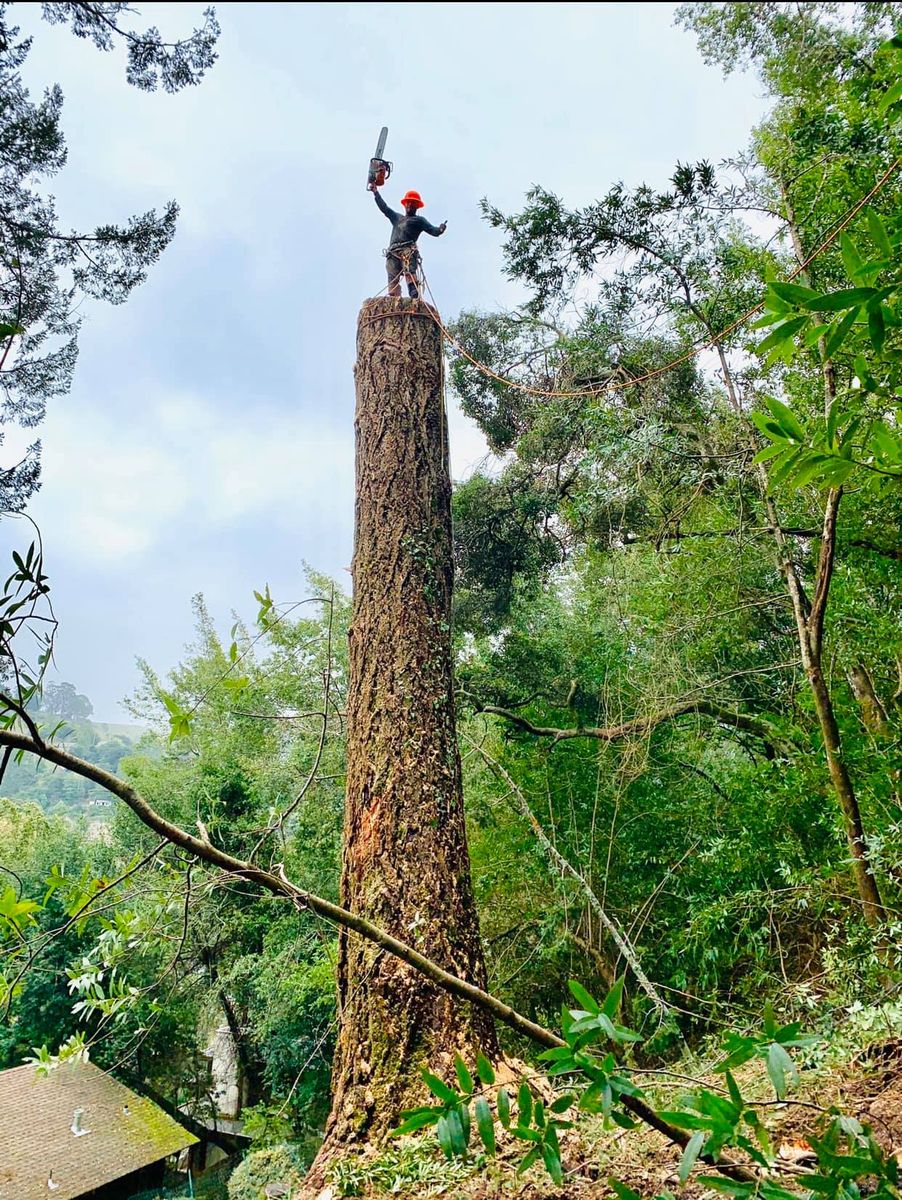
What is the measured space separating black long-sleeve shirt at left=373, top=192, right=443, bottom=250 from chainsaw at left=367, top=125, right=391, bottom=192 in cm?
13

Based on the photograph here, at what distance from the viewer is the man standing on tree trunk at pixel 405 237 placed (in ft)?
11.2

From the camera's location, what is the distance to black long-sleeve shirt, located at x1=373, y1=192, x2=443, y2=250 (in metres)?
3.56

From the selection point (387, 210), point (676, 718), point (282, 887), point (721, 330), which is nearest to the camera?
point (282, 887)

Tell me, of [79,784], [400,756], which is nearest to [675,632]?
[400,756]

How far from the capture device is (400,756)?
7.68 feet

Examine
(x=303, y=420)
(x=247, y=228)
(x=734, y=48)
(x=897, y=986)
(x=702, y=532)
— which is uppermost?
(x=303, y=420)

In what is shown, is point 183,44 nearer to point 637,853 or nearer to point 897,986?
point 897,986

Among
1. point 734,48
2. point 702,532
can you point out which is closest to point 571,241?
point 734,48

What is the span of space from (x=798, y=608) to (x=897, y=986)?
1301 millimetres

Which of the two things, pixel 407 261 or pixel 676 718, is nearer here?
pixel 407 261

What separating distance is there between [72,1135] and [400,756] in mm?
8621

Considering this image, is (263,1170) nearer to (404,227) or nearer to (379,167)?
(404,227)

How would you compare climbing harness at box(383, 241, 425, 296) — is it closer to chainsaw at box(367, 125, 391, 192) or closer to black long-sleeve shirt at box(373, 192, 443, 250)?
black long-sleeve shirt at box(373, 192, 443, 250)

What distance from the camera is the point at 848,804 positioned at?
218cm
